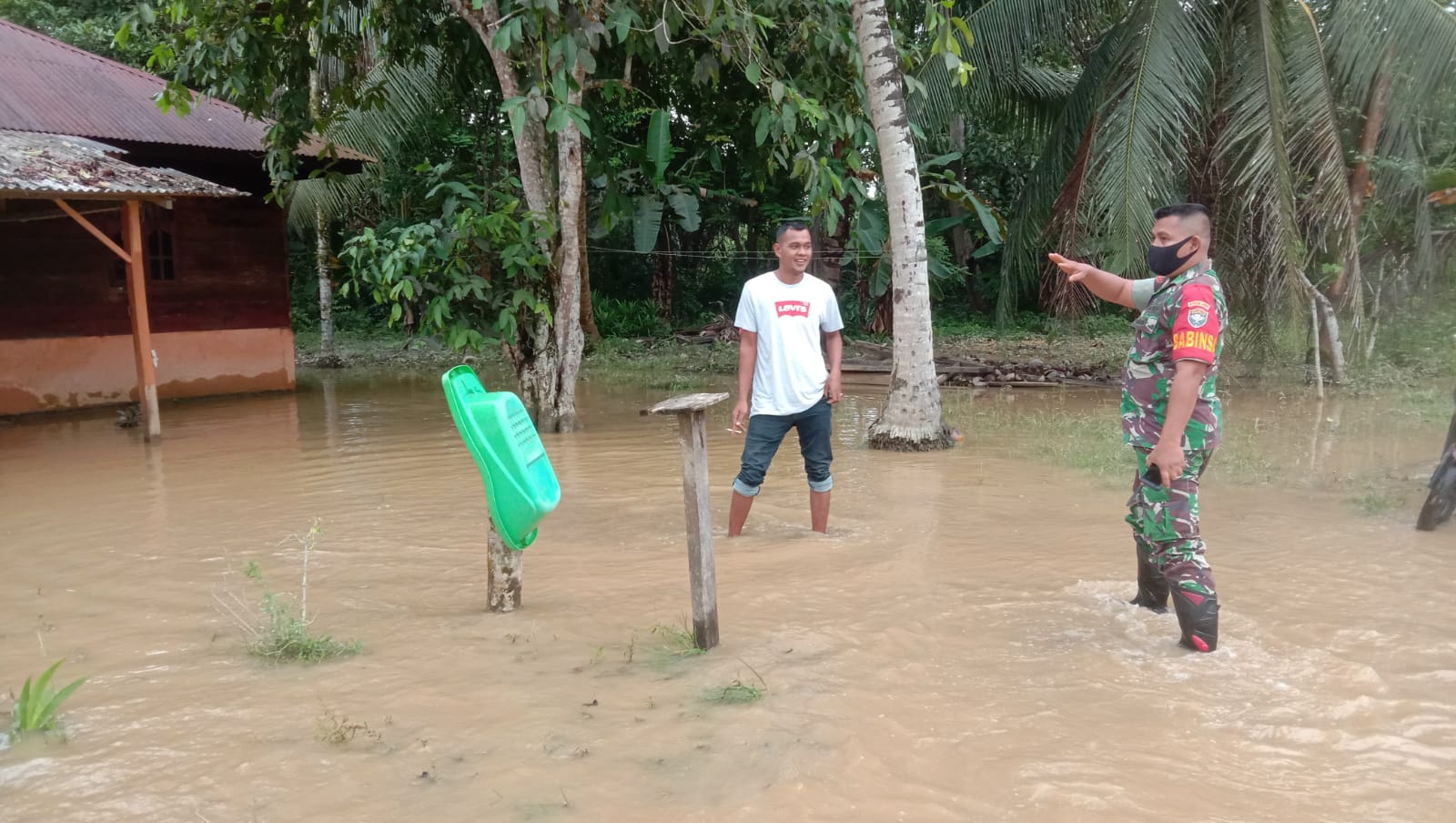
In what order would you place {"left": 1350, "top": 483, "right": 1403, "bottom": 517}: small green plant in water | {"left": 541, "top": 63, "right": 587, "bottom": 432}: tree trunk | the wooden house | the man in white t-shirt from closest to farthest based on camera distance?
the man in white t-shirt < {"left": 1350, "top": 483, "right": 1403, "bottom": 517}: small green plant in water < {"left": 541, "top": 63, "right": 587, "bottom": 432}: tree trunk < the wooden house

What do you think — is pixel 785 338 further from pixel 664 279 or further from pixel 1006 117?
pixel 664 279

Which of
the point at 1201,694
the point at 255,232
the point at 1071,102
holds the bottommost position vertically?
the point at 1201,694

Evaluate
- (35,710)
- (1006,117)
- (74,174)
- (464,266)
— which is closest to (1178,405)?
(35,710)

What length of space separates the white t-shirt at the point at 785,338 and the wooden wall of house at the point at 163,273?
897cm

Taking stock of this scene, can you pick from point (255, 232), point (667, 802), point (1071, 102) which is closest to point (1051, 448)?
point (667, 802)

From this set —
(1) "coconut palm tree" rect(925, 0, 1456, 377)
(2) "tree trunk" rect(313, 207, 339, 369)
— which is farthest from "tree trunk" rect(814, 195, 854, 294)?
(2) "tree trunk" rect(313, 207, 339, 369)

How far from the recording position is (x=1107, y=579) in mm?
4840

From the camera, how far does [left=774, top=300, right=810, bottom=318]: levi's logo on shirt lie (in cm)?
539

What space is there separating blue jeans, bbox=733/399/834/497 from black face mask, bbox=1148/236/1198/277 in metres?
1.98

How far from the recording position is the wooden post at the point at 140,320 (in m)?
10.0

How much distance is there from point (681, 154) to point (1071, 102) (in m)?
7.88

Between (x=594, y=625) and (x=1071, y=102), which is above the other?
(x=1071, y=102)

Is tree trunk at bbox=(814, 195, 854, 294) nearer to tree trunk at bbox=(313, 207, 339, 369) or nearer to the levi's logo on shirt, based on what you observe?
tree trunk at bbox=(313, 207, 339, 369)

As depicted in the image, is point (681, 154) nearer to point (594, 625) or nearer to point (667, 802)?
point (594, 625)
